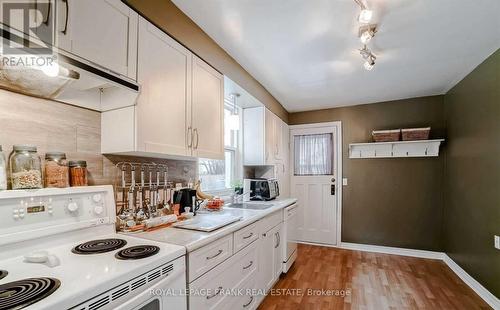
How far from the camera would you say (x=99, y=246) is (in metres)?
1.12

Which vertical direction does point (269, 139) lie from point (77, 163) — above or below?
above

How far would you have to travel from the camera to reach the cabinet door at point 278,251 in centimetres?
252

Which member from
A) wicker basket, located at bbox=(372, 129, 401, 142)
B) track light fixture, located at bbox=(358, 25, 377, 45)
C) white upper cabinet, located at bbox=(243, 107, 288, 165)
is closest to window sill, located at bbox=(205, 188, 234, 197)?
white upper cabinet, located at bbox=(243, 107, 288, 165)

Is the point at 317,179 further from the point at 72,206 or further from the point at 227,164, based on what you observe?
the point at 72,206

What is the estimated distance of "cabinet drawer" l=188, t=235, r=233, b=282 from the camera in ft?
4.01

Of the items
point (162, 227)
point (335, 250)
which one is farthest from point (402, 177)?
point (162, 227)

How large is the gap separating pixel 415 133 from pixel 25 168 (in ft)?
13.4

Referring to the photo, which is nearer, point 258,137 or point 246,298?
point 246,298

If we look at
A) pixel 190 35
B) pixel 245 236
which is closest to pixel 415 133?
pixel 245 236

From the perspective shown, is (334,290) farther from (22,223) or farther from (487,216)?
(22,223)

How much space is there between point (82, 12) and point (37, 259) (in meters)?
1.07

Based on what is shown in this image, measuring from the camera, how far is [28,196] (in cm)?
103

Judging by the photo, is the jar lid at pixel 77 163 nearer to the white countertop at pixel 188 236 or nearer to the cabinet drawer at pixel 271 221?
the white countertop at pixel 188 236

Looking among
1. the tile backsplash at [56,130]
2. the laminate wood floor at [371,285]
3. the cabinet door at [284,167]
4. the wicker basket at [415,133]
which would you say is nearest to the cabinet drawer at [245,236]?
the laminate wood floor at [371,285]
